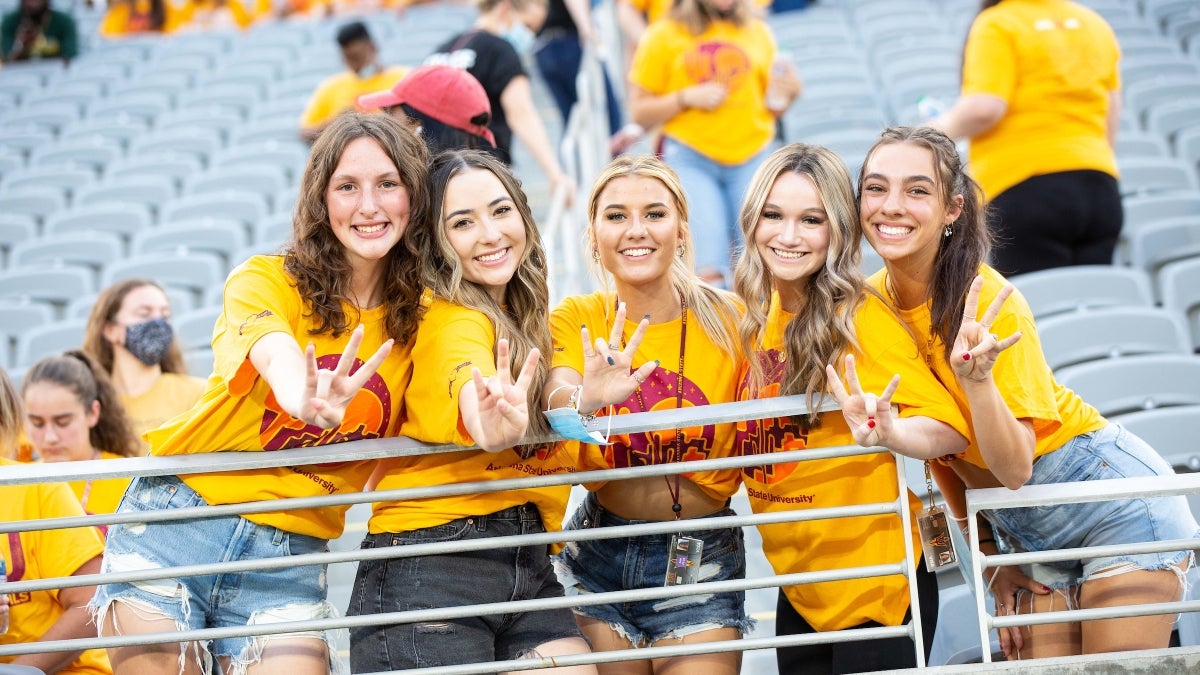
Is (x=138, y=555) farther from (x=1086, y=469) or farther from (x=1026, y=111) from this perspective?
(x=1026, y=111)

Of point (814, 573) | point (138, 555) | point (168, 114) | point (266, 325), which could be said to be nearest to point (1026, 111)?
point (814, 573)

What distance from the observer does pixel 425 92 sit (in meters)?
3.31

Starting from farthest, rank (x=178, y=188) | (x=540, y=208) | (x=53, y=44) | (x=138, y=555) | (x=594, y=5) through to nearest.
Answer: (x=53, y=44)
(x=594, y=5)
(x=178, y=188)
(x=540, y=208)
(x=138, y=555)

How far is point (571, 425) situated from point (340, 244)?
71 cm

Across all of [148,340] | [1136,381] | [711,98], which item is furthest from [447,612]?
[711,98]

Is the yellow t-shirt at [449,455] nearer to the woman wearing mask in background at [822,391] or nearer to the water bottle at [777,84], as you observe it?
the woman wearing mask in background at [822,391]

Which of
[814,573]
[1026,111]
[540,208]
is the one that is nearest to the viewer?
[814,573]

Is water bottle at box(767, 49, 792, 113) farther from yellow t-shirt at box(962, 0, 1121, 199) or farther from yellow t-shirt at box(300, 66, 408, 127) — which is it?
yellow t-shirt at box(300, 66, 408, 127)

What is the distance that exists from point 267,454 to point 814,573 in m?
1.05

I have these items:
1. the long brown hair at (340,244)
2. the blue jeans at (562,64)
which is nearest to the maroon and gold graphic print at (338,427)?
the long brown hair at (340,244)

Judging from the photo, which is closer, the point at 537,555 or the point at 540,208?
the point at 537,555

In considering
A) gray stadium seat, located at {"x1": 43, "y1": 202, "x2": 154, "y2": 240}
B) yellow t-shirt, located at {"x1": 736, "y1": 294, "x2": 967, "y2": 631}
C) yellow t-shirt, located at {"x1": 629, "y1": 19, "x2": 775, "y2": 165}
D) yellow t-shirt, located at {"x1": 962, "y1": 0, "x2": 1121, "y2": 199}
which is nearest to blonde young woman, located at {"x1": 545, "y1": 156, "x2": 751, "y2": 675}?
yellow t-shirt, located at {"x1": 736, "y1": 294, "x2": 967, "y2": 631}

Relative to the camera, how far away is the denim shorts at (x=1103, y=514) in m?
2.41

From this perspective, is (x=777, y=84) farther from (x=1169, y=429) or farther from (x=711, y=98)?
(x=1169, y=429)
